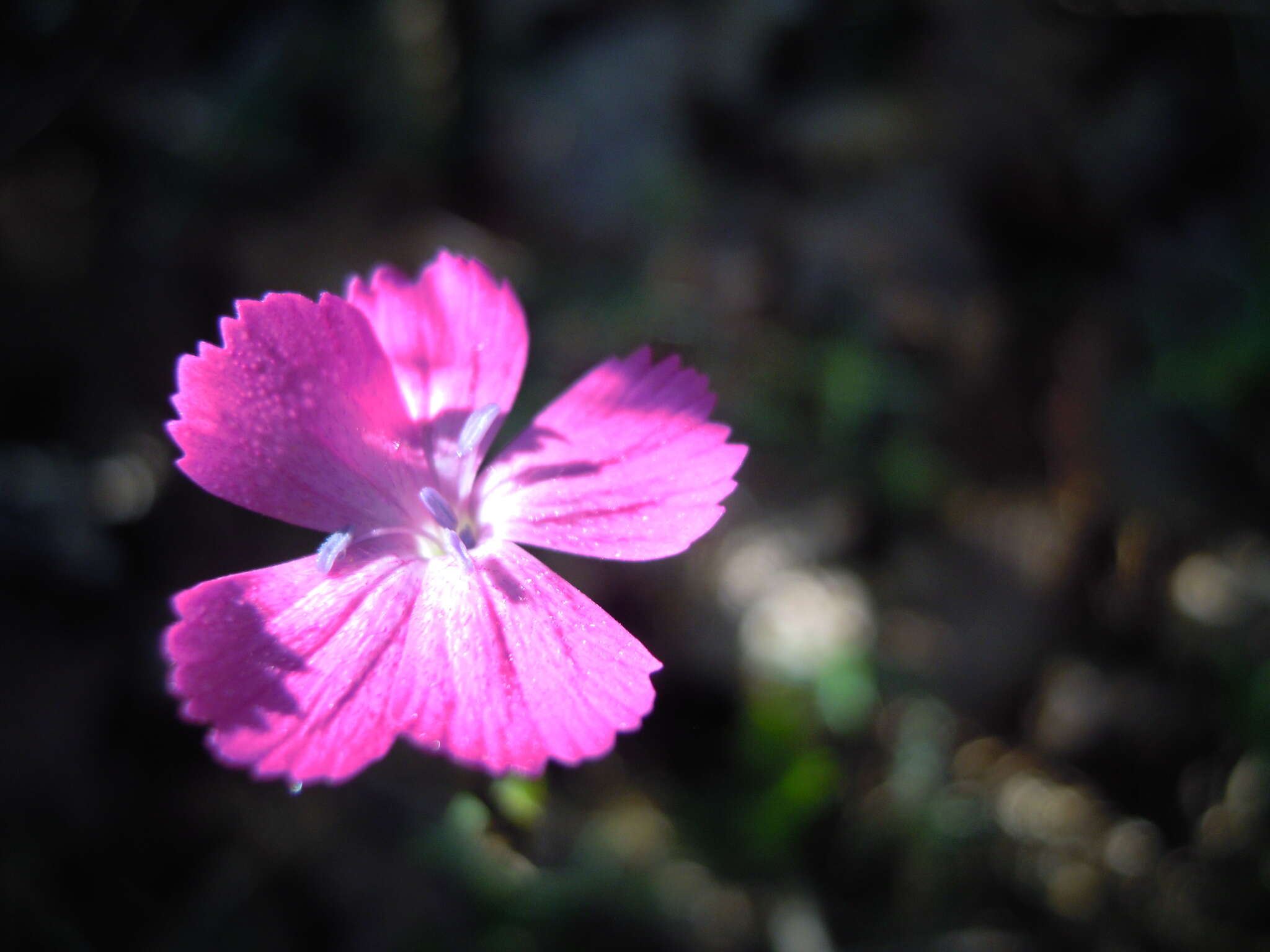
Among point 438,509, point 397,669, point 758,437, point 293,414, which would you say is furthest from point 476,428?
point 758,437

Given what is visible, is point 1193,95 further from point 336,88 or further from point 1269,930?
point 336,88

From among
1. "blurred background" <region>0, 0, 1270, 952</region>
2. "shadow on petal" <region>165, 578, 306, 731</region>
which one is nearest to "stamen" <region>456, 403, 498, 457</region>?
"shadow on petal" <region>165, 578, 306, 731</region>

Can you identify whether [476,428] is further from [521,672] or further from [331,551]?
[521,672]

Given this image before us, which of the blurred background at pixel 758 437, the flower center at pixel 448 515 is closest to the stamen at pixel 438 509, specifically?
the flower center at pixel 448 515

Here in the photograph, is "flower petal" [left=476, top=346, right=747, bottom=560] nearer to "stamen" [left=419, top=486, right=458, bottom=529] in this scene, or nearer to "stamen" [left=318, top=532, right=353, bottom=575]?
"stamen" [left=419, top=486, right=458, bottom=529]

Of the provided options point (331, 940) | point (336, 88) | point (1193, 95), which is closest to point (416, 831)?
point (331, 940)

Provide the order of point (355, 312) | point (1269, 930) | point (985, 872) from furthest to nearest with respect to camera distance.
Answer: point (985, 872)
point (1269, 930)
point (355, 312)
